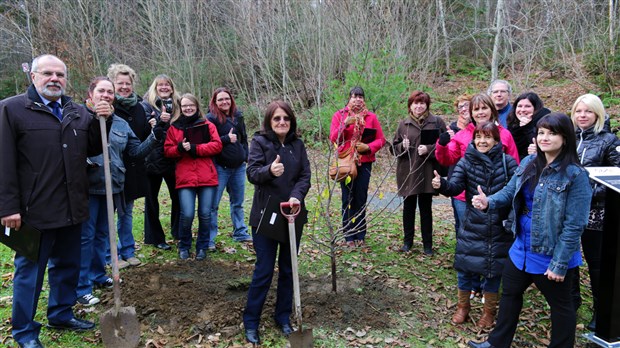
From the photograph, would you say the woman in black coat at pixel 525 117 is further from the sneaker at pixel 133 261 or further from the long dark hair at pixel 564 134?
the sneaker at pixel 133 261

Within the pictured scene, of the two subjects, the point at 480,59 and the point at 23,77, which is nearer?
the point at 23,77

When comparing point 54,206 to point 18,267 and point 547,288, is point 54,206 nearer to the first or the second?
point 18,267

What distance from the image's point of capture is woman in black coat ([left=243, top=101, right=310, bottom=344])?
3664 millimetres

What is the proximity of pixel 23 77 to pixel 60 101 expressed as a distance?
2115cm

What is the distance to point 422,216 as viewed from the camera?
5641 mm

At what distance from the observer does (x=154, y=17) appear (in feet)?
56.0

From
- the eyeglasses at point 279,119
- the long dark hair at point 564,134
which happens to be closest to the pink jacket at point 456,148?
the long dark hair at point 564,134

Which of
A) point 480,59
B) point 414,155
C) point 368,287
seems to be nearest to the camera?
point 368,287

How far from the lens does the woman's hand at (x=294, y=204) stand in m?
3.59

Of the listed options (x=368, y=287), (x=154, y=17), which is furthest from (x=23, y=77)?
(x=368, y=287)

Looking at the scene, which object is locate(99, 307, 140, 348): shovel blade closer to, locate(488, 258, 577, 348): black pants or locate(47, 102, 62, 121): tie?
locate(47, 102, 62, 121): tie

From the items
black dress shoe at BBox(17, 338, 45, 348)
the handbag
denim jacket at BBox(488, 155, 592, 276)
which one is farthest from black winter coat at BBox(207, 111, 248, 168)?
denim jacket at BBox(488, 155, 592, 276)

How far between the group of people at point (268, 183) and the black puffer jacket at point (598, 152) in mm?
11

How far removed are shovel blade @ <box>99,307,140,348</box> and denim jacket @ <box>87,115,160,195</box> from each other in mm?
1339
